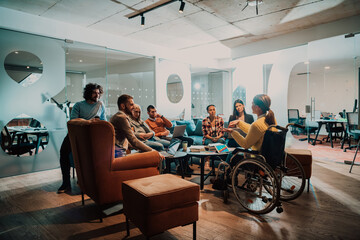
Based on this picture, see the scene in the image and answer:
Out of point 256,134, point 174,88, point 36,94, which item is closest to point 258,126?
point 256,134

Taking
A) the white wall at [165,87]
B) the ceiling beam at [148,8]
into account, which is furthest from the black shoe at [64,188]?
the white wall at [165,87]

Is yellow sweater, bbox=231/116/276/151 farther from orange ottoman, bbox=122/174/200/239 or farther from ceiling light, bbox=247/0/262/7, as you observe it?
ceiling light, bbox=247/0/262/7

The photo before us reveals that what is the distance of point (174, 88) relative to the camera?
763cm

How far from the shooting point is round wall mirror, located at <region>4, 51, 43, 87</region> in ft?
13.8

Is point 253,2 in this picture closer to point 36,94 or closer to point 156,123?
point 156,123

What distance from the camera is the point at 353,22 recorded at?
5105 millimetres

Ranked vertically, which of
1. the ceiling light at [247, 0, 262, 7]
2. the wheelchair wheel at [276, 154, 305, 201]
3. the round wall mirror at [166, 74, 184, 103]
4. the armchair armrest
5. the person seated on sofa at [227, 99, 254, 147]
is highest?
the ceiling light at [247, 0, 262, 7]

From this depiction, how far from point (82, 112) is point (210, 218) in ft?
7.92

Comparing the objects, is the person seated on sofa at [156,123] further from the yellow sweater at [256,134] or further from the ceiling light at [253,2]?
the ceiling light at [253,2]

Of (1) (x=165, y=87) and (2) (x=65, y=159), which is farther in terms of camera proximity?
(1) (x=165, y=87)

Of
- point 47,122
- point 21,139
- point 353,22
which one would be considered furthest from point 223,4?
point 21,139

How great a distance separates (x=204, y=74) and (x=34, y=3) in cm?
776

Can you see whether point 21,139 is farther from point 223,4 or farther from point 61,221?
point 223,4

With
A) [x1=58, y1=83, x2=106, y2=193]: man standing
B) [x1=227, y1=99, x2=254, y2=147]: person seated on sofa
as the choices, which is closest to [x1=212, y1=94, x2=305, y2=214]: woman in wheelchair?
[x1=227, y1=99, x2=254, y2=147]: person seated on sofa
